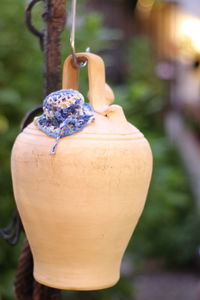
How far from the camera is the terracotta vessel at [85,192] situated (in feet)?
4.60

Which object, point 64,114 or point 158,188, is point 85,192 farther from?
point 158,188

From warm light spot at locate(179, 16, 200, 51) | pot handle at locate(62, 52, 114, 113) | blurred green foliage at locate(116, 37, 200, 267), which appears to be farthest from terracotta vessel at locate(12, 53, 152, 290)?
warm light spot at locate(179, 16, 200, 51)

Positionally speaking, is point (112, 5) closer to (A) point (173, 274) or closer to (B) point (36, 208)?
(A) point (173, 274)

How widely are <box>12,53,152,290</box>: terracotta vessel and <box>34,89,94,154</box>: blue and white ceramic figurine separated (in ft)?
0.06

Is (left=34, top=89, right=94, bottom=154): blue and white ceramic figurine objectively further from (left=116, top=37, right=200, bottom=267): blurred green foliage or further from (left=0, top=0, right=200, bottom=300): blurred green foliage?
(left=116, top=37, right=200, bottom=267): blurred green foliage

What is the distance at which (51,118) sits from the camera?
4.84 ft

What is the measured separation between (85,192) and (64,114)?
0.20 meters

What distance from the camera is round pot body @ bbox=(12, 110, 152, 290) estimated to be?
1400 mm

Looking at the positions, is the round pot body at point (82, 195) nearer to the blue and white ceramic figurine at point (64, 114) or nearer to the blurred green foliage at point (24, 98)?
the blue and white ceramic figurine at point (64, 114)

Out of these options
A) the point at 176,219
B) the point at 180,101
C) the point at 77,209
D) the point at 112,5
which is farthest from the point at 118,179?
the point at 112,5

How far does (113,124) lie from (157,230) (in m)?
5.51

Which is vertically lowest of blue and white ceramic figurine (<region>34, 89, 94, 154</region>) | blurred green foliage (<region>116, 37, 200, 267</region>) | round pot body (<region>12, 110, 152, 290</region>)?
blurred green foliage (<region>116, 37, 200, 267</region>)

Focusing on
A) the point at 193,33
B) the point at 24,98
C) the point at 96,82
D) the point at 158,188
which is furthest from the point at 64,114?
the point at 193,33

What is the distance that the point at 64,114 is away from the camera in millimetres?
1472
